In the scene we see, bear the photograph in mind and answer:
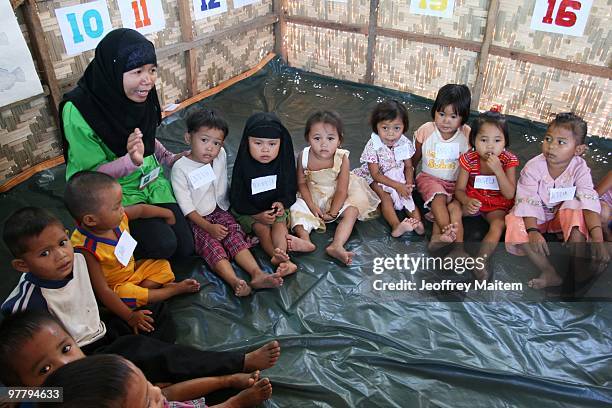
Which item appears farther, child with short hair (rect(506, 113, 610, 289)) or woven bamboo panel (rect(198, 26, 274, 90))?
woven bamboo panel (rect(198, 26, 274, 90))

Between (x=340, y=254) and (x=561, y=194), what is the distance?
1.21 metres

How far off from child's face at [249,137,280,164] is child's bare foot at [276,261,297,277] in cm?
55

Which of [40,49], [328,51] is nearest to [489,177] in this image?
[328,51]

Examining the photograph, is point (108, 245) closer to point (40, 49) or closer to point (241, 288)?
point (241, 288)

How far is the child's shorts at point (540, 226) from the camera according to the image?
231 centimetres

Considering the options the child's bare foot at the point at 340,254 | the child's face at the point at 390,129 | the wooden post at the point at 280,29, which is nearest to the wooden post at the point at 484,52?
the child's face at the point at 390,129

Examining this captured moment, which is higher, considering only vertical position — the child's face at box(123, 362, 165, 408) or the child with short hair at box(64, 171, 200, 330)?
the child's face at box(123, 362, 165, 408)

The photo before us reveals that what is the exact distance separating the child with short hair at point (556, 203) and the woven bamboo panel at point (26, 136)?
3.09 m

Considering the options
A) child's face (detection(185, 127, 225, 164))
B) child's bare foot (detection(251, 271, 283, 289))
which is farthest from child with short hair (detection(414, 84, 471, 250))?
child's face (detection(185, 127, 225, 164))

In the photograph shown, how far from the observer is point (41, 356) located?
49.5 inches

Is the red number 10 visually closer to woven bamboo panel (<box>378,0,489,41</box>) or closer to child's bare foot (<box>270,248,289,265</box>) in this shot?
woven bamboo panel (<box>378,0,489,41</box>)

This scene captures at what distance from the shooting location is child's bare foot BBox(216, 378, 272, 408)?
5.24ft

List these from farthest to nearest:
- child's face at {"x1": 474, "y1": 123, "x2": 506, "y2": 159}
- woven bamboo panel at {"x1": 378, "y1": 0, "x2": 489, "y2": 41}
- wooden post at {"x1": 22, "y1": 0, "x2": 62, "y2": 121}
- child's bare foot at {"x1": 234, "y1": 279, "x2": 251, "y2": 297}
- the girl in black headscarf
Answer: woven bamboo panel at {"x1": 378, "y1": 0, "x2": 489, "y2": 41} < wooden post at {"x1": 22, "y1": 0, "x2": 62, "y2": 121} < child's face at {"x1": 474, "y1": 123, "x2": 506, "y2": 159} < the girl in black headscarf < child's bare foot at {"x1": 234, "y1": 279, "x2": 251, "y2": 297}

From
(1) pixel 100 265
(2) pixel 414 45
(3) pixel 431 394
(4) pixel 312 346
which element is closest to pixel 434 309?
(3) pixel 431 394
